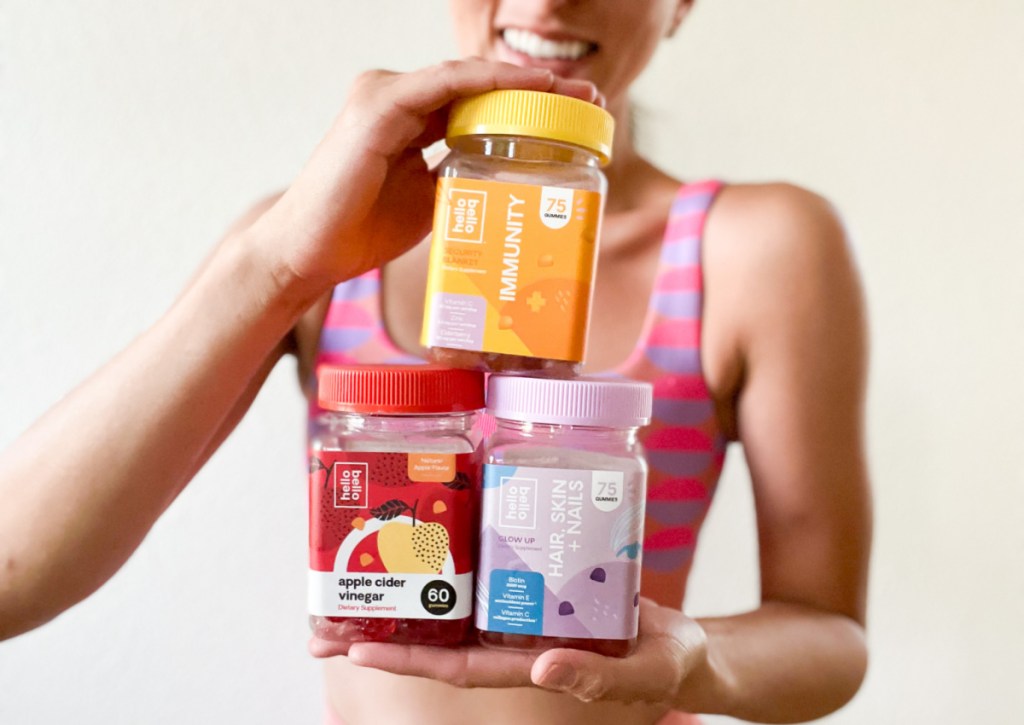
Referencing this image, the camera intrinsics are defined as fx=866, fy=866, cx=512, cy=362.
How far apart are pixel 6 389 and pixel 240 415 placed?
512 mm

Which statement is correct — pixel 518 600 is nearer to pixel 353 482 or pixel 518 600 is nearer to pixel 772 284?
pixel 353 482

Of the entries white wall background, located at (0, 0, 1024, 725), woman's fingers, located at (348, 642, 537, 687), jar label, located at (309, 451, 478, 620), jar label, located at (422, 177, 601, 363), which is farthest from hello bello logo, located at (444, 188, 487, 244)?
white wall background, located at (0, 0, 1024, 725)

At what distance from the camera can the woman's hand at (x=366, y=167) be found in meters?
0.58

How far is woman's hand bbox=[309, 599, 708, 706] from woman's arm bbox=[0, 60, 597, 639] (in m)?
0.22

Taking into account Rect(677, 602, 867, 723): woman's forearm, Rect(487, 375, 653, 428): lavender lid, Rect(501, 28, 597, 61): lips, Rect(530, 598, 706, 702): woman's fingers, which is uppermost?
Rect(501, 28, 597, 61): lips

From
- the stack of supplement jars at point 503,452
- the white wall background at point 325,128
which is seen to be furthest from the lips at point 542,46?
the white wall background at point 325,128

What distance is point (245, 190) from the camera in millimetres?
1146

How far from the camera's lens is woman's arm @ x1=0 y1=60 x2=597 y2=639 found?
24.5 inches

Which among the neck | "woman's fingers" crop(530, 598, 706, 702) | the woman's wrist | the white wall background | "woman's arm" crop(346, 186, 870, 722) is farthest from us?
the white wall background

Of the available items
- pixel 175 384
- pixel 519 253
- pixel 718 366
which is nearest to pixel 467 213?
pixel 519 253

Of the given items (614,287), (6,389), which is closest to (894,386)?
(614,287)

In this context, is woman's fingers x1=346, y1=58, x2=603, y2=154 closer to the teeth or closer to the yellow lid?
the yellow lid

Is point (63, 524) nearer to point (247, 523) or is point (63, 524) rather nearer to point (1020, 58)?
point (247, 523)

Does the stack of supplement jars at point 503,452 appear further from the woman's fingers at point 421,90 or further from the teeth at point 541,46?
the teeth at point 541,46
